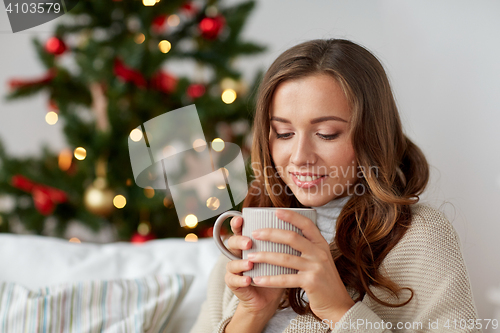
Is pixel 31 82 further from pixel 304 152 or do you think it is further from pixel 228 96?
pixel 304 152

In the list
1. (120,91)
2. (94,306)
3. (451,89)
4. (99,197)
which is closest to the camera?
(94,306)

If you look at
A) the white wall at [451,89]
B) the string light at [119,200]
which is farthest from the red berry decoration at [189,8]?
the string light at [119,200]

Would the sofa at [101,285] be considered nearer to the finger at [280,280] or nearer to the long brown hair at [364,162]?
the long brown hair at [364,162]

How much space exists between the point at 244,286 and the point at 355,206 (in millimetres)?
305

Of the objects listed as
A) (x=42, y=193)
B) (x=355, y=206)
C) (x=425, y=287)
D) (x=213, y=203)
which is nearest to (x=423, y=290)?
(x=425, y=287)

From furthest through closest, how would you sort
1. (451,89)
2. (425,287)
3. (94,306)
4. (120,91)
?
(120,91) < (451,89) < (94,306) < (425,287)

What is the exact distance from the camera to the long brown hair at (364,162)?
0.76m

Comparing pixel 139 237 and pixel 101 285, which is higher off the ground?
pixel 101 285

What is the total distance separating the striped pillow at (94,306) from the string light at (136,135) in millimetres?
695

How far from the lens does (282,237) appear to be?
1.89 ft

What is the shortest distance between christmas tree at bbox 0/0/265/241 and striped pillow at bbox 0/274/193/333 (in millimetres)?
632

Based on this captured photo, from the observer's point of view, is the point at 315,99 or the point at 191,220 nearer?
the point at 315,99

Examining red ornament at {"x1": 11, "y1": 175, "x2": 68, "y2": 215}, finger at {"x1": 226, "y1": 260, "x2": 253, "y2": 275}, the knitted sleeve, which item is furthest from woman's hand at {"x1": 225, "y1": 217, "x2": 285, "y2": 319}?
red ornament at {"x1": 11, "y1": 175, "x2": 68, "y2": 215}

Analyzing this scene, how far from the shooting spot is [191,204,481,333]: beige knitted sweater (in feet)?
2.25
